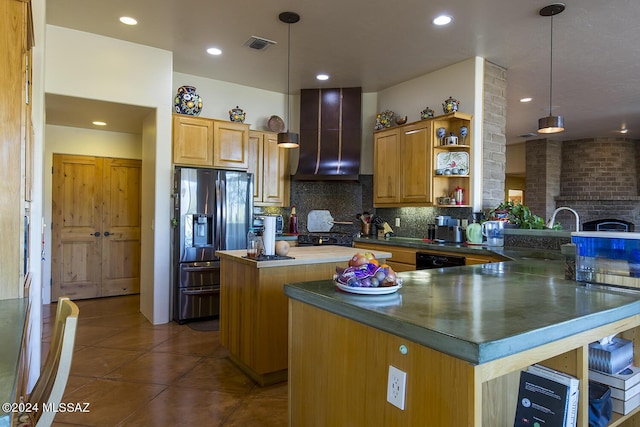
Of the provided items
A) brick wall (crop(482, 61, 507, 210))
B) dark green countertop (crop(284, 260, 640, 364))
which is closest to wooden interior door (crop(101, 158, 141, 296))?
brick wall (crop(482, 61, 507, 210))

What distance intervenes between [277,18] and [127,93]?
180 cm

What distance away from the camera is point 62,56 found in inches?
149

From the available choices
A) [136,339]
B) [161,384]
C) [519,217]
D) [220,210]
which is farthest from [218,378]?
[519,217]

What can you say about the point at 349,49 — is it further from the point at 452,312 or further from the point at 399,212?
the point at 452,312

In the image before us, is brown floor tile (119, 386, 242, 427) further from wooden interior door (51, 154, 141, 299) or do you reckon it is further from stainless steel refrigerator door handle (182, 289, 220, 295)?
wooden interior door (51, 154, 141, 299)

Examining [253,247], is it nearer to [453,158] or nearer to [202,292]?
[202,292]

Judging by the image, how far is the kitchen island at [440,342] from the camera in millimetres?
993

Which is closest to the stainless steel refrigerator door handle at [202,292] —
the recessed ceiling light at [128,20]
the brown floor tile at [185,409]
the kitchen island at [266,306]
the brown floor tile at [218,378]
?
the brown floor tile at [218,378]

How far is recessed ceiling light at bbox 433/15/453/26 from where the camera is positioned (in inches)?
135

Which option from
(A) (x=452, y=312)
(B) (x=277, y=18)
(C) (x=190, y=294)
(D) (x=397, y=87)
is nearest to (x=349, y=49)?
(B) (x=277, y=18)

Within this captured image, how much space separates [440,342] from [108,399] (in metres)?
2.48

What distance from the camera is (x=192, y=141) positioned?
4539 mm

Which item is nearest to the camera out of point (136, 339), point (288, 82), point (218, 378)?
point (218, 378)

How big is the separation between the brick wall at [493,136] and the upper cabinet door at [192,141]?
10.4 ft
